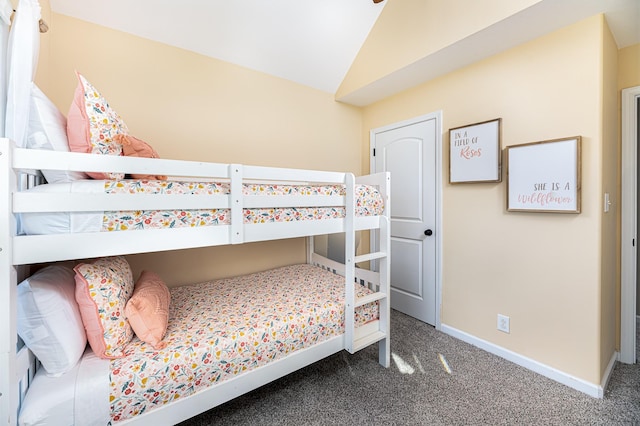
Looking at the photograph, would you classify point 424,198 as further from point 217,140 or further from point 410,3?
point 217,140

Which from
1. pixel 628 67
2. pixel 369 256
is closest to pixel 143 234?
pixel 369 256

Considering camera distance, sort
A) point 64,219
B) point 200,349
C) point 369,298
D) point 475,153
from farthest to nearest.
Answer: point 475,153, point 369,298, point 200,349, point 64,219

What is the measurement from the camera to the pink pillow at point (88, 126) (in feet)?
3.50

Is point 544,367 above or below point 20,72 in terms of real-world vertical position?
below

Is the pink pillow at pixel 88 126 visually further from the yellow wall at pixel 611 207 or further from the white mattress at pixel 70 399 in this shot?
the yellow wall at pixel 611 207

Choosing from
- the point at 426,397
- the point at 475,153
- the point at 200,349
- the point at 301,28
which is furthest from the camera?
the point at 301,28

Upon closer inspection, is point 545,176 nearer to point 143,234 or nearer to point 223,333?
point 223,333

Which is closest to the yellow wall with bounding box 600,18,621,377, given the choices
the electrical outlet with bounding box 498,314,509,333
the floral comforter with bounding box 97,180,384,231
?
the electrical outlet with bounding box 498,314,509,333

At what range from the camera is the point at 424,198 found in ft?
8.63

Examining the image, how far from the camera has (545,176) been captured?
5.94ft

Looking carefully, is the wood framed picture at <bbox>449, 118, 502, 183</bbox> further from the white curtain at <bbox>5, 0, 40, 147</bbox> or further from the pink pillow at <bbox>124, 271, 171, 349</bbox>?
the white curtain at <bbox>5, 0, 40, 147</bbox>

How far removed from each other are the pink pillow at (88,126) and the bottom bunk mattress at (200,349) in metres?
0.78

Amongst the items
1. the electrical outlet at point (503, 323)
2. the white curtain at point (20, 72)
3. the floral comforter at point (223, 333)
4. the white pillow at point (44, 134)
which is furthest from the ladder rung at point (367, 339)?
the white curtain at point (20, 72)

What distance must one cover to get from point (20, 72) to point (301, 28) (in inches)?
76.9
